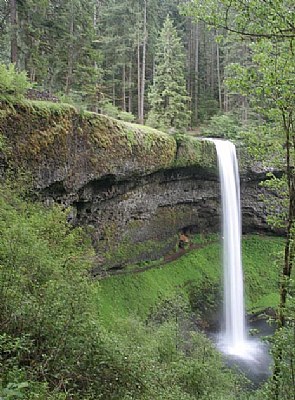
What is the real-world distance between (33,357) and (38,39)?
1632 centimetres

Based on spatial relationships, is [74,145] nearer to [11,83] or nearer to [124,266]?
[11,83]

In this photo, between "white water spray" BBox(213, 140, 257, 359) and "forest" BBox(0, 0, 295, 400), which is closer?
"forest" BBox(0, 0, 295, 400)

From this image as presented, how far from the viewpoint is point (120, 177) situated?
15352 mm

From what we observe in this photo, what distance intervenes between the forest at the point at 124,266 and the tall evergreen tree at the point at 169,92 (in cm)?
565

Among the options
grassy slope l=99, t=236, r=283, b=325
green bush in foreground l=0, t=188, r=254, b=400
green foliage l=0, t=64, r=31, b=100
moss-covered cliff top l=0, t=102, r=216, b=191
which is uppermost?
green foliage l=0, t=64, r=31, b=100

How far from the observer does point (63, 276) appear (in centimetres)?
676

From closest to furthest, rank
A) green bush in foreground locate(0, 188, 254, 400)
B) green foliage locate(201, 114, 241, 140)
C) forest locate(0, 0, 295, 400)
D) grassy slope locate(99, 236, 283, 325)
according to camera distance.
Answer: green bush in foreground locate(0, 188, 254, 400) < forest locate(0, 0, 295, 400) < grassy slope locate(99, 236, 283, 325) < green foliage locate(201, 114, 241, 140)

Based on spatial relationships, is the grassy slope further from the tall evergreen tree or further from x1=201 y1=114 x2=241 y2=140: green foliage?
the tall evergreen tree

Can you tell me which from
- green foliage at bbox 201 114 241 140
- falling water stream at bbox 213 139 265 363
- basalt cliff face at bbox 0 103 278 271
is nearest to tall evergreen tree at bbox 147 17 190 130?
green foliage at bbox 201 114 241 140

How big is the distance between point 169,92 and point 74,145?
1582cm

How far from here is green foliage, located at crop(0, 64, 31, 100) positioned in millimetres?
9734

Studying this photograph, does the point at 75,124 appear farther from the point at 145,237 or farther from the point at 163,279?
the point at 163,279

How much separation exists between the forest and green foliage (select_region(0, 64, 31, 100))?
0.12 ft

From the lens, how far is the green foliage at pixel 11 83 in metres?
9.73
